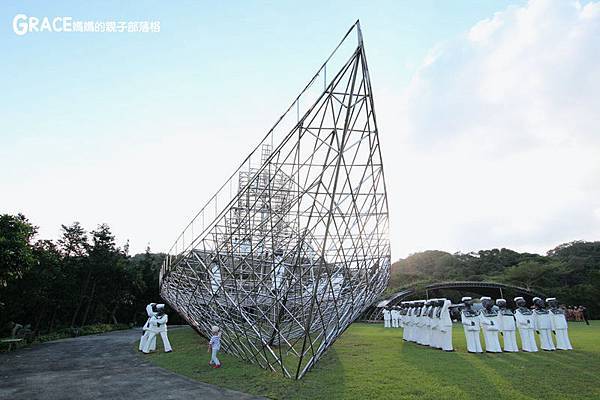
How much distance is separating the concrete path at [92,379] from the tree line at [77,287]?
39.4 ft

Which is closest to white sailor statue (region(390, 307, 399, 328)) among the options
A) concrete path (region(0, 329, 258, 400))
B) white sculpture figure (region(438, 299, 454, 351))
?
white sculpture figure (region(438, 299, 454, 351))

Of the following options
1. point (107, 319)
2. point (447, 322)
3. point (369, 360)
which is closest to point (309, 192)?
point (369, 360)

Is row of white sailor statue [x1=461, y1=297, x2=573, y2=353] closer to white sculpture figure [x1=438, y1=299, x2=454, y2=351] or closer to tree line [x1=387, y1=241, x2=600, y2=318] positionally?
white sculpture figure [x1=438, y1=299, x2=454, y2=351]

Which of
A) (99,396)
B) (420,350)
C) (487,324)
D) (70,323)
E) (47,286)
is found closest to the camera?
(99,396)

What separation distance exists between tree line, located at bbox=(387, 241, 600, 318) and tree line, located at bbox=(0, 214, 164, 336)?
3380cm

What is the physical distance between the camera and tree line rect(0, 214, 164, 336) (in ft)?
100

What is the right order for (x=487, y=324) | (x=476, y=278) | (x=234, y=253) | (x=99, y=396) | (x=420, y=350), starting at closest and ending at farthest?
(x=99, y=396), (x=234, y=253), (x=487, y=324), (x=420, y=350), (x=476, y=278)

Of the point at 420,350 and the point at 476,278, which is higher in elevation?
the point at 476,278

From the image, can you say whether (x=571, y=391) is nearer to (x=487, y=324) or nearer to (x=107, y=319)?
(x=487, y=324)

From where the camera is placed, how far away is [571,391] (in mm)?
9195

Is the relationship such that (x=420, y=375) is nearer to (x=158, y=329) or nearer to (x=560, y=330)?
(x=560, y=330)

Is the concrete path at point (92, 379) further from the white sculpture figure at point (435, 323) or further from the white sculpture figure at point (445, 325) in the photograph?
the white sculpture figure at point (435, 323)

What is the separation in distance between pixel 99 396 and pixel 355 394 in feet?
22.4

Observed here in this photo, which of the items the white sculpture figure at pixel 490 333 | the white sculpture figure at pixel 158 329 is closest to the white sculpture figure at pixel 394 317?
the white sculpture figure at pixel 490 333
